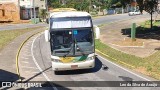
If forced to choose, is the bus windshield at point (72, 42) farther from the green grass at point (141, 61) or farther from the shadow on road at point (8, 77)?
the green grass at point (141, 61)

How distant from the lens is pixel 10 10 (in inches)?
2899

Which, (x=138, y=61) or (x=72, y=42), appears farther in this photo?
(x=138, y=61)

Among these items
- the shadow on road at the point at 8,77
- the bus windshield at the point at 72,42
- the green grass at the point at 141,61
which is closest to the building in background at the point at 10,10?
the green grass at the point at 141,61

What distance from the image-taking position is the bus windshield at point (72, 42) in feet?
61.6

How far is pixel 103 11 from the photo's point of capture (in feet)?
295

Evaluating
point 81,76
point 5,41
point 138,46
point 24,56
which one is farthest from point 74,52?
point 5,41

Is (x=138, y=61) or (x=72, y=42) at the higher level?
(x=72, y=42)

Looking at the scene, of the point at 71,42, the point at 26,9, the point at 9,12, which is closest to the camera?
the point at 71,42

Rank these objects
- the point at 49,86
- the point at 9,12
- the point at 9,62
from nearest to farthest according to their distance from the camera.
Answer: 1. the point at 49,86
2. the point at 9,62
3. the point at 9,12

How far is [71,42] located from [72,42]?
0.06 metres

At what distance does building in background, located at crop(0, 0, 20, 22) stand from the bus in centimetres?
5640

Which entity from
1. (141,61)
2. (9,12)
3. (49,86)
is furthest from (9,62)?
(9,12)

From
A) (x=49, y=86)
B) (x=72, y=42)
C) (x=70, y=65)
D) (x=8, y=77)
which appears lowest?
(x=49, y=86)

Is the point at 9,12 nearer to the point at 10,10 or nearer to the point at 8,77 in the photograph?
the point at 10,10
